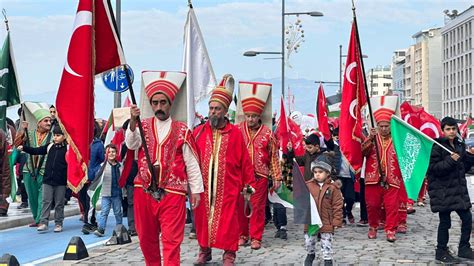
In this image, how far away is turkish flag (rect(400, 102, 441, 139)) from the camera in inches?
570

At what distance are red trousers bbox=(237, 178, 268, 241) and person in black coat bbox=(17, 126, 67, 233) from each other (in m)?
3.58

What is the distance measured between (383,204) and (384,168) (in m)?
0.66

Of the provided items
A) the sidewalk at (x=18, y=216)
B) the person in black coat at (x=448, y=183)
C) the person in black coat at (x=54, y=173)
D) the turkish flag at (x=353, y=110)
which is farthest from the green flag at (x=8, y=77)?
the person in black coat at (x=448, y=183)

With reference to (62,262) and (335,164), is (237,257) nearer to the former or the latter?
(62,262)

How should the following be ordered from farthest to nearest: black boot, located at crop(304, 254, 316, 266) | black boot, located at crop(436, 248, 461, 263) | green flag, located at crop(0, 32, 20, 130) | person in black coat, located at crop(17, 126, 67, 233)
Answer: person in black coat, located at crop(17, 126, 67, 233) → green flag, located at crop(0, 32, 20, 130) → black boot, located at crop(436, 248, 461, 263) → black boot, located at crop(304, 254, 316, 266)

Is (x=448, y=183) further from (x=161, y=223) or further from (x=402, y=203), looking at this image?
(x=161, y=223)

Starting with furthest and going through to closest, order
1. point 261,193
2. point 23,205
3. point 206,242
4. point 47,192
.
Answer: point 23,205 < point 47,192 < point 261,193 < point 206,242

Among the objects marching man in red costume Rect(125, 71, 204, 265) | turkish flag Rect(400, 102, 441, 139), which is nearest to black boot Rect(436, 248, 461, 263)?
marching man in red costume Rect(125, 71, 204, 265)

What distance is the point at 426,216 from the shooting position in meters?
15.2

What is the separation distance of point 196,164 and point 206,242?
163 centimetres

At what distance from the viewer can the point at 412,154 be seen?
9477 millimetres

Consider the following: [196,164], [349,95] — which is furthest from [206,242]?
[349,95]

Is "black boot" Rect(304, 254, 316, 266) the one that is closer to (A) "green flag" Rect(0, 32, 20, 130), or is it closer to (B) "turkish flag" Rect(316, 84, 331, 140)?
(A) "green flag" Rect(0, 32, 20, 130)

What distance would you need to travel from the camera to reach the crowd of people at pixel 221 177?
756 cm
